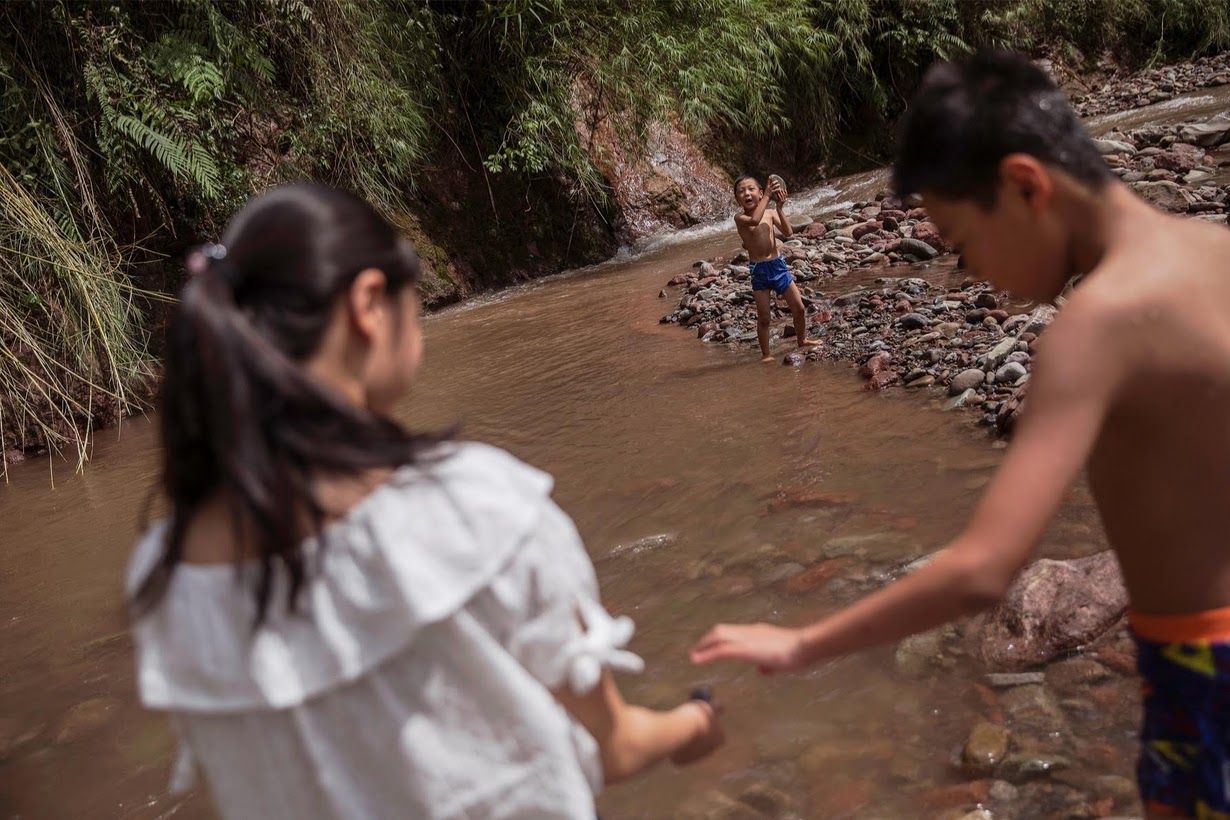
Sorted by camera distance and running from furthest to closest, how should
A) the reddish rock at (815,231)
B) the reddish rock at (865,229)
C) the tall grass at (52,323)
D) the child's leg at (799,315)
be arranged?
1. the reddish rock at (815,231)
2. the reddish rock at (865,229)
3. the tall grass at (52,323)
4. the child's leg at (799,315)

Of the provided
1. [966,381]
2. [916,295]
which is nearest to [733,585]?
[966,381]

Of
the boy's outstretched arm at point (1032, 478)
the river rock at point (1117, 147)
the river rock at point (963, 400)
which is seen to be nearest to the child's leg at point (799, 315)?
the river rock at point (963, 400)

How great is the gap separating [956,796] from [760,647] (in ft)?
3.08

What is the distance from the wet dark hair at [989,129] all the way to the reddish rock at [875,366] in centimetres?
362

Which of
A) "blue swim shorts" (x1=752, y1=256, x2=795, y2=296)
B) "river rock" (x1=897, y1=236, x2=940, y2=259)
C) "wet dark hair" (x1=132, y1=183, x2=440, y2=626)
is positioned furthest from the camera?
"river rock" (x1=897, y1=236, x2=940, y2=259)

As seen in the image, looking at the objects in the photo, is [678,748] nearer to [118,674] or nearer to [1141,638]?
[1141,638]

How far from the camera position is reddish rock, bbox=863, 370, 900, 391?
4.80 m

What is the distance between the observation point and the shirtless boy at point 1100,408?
1.19 m

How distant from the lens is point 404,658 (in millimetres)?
987

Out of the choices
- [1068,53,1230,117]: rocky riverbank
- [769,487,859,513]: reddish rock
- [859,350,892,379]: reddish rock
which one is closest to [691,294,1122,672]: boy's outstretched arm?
[769,487,859,513]: reddish rock

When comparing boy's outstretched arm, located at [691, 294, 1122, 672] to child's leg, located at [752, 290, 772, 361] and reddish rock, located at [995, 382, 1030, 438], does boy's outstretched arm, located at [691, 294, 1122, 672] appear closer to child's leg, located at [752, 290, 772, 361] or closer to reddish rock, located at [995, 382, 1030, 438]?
reddish rock, located at [995, 382, 1030, 438]

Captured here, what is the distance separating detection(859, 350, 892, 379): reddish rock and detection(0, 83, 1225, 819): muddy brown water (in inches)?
5.6

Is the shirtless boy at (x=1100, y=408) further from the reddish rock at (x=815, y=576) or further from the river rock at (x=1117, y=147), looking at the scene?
the river rock at (x=1117, y=147)

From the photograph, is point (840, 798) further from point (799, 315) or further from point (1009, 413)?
point (799, 315)
